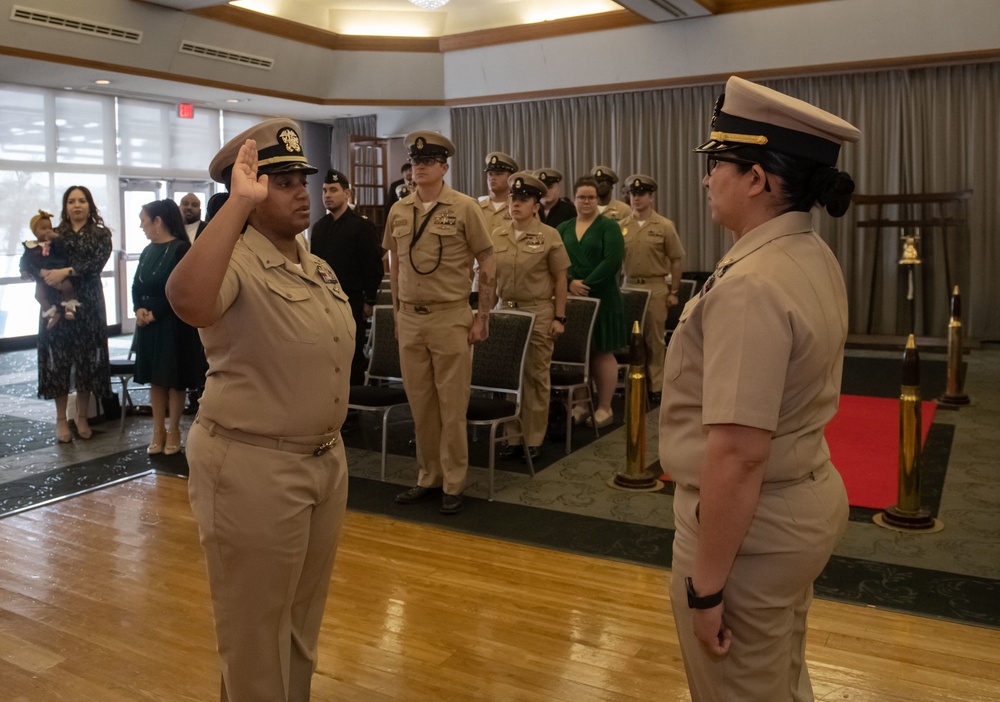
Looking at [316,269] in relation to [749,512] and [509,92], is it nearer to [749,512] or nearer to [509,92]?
[749,512]

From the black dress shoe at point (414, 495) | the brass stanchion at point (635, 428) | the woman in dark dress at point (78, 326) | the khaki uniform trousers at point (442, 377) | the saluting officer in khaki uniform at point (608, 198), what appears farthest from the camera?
the saluting officer in khaki uniform at point (608, 198)

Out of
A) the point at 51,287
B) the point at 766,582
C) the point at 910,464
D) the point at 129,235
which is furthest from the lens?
the point at 129,235

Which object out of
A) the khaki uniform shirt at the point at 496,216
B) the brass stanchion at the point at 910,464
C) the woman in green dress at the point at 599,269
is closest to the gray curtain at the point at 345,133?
the khaki uniform shirt at the point at 496,216

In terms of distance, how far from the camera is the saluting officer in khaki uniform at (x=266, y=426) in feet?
6.80

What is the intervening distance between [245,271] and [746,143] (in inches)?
43.2

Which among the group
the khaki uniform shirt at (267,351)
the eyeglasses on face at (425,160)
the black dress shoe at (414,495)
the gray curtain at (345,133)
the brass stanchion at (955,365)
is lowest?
the black dress shoe at (414,495)

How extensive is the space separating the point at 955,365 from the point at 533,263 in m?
3.66

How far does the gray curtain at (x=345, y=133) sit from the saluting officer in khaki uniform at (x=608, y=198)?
22.8 ft

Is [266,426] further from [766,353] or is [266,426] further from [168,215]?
[168,215]

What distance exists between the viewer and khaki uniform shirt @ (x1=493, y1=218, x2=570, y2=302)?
552 centimetres

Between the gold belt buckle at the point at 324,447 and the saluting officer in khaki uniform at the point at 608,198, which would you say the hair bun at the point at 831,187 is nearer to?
the gold belt buckle at the point at 324,447

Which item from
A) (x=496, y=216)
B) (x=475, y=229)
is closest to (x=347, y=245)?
(x=496, y=216)

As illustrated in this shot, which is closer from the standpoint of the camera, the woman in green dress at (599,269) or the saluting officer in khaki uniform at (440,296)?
the saluting officer in khaki uniform at (440,296)

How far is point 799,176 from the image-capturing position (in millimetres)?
1596
